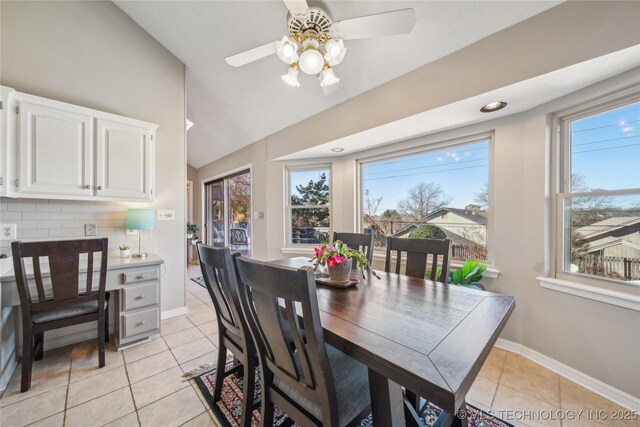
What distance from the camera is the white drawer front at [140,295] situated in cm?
227

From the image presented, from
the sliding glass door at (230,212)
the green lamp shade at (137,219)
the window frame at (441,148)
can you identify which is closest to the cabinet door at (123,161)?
the green lamp shade at (137,219)

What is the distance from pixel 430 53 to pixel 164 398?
325 centimetres

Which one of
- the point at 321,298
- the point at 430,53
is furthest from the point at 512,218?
the point at 321,298

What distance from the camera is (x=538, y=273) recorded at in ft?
6.84

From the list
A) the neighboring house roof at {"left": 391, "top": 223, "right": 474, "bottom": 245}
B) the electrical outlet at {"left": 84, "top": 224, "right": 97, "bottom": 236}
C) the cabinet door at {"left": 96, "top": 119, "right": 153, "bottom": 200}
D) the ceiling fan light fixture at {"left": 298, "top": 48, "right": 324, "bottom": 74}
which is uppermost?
the ceiling fan light fixture at {"left": 298, "top": 48, "right": 324, "bottom": 74}

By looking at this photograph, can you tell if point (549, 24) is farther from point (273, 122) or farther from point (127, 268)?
point (127, 268)

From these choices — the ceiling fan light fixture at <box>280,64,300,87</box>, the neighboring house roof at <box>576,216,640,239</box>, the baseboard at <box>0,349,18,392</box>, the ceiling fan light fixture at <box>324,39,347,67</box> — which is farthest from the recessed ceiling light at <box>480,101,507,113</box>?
the baseboard at <box>0,349,18,392</box>

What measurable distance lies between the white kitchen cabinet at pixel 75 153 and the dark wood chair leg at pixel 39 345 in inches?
45.2

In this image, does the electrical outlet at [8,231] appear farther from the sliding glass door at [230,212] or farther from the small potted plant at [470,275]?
the small potted plant at [470,275]

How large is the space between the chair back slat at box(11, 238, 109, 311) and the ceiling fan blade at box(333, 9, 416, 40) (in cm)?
227

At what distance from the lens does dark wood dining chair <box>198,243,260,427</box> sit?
1.23m

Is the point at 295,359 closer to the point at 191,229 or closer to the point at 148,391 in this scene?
the point at 148,391

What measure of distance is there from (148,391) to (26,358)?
2.89 feet

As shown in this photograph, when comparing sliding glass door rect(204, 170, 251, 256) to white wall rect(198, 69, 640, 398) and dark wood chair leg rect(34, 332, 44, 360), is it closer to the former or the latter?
dark wood chair leg rect(34, 332, 44, 360)
